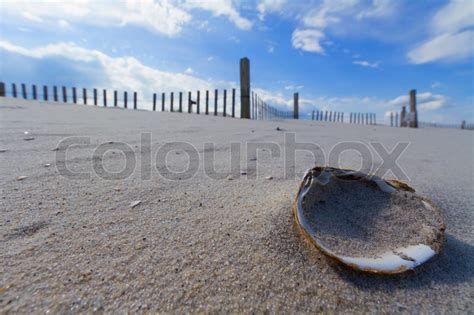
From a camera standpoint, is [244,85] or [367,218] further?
[244,85]

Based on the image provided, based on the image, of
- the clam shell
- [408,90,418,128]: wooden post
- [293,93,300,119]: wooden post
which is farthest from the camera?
[293,93,300,119]: wooden post

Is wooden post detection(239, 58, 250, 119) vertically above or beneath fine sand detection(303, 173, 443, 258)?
above

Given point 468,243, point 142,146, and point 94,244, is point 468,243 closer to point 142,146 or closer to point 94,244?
point 94,244

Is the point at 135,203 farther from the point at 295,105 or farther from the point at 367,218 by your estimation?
the point at 295,105

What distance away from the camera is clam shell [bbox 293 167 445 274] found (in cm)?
74

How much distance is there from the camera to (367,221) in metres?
0.92

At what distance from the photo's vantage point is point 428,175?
170 cm

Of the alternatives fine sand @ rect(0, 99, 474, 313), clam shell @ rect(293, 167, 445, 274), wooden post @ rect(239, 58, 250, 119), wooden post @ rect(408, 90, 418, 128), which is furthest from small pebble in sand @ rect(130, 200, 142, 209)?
wooden post @ rect(408, 90, 418, 128)

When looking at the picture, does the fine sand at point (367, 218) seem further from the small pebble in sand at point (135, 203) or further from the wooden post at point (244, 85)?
the wooden post at point (244, 85)

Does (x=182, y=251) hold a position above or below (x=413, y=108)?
below

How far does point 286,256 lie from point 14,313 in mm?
678

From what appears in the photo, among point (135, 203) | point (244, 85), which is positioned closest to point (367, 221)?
point (135, 203)

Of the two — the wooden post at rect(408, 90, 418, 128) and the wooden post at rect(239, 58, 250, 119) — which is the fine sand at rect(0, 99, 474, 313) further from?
the wooden post at rect(408, 90, 418, 128)

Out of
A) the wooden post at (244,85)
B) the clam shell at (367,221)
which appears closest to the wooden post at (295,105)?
the wooden post at (244,85)
